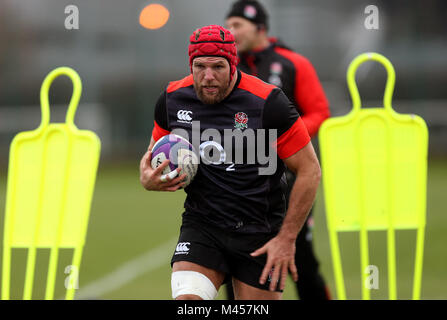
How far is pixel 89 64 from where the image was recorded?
21422mm

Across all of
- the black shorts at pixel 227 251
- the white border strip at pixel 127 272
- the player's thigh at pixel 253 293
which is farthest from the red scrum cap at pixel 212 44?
the white border strip at pixel 127 272

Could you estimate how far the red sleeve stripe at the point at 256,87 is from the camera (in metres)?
4.32

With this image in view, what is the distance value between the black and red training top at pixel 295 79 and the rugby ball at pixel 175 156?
1.76m

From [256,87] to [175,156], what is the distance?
25.7 inches

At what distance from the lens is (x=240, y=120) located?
170 inches

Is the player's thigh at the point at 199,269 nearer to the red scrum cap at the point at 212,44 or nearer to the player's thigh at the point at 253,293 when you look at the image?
the player's thigh at the point at 253,293

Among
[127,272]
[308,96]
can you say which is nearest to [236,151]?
[308,96]

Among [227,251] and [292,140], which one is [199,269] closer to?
[227,251]

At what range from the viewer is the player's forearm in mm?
4254

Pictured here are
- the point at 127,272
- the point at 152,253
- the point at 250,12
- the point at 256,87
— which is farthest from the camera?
the point at 152,253

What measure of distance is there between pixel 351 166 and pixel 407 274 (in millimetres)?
3457

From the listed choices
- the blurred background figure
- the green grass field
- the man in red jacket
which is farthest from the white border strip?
the blurred background figure

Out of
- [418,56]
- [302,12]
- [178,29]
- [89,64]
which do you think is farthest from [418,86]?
[89,64]
